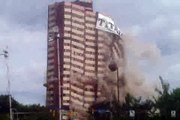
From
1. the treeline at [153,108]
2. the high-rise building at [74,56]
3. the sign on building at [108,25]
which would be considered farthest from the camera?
the sign on building at [108,25]

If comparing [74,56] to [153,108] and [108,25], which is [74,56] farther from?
[153,108]

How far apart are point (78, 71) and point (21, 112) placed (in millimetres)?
15856

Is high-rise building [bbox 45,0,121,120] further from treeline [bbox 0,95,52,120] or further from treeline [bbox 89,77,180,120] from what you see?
treeline [bbox 89,77,180,120]

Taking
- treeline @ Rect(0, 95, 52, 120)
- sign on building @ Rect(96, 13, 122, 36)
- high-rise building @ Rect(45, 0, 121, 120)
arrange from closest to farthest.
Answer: treeline @ Rect(0, 95, 52, 120) < high-rise building @ Rect(45, 0, 121, 120) < sign on building @ Rect(96, 13, 122, 36)

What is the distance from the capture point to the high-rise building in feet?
327

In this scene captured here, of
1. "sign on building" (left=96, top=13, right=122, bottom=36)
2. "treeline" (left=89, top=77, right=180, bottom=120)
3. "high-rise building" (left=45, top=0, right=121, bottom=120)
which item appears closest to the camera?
"treeline" (left=89, top=77, right=180, bottom=120)

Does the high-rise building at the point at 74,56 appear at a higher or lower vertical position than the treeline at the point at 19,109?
higher

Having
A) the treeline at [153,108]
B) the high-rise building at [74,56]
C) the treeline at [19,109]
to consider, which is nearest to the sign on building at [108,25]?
the high-rise building at [74,56]

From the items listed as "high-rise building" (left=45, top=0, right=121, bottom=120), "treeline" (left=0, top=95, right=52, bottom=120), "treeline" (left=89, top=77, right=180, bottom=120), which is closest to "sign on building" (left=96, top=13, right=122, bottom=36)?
"high-rise building" (left=45, top=0, right=121, bottom=120)

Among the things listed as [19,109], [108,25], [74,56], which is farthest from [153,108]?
[108,25]

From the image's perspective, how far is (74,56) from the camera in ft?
340

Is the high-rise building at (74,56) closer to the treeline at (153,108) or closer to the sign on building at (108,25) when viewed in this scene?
the sign on building at (108,25)

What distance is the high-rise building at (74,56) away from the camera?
327 feet

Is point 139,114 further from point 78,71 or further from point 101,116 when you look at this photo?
point 78,71
